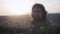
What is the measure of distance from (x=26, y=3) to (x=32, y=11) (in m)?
0.11

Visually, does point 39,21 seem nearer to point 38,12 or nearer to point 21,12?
point 38,12

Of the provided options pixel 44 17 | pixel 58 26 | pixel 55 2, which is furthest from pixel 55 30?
pixel 55 2

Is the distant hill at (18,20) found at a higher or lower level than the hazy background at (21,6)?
lower

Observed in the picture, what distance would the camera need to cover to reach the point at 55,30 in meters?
1.03

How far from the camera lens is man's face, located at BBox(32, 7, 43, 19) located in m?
1.06

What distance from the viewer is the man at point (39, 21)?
3.43 ft

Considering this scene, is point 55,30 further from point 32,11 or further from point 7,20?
point 7,20

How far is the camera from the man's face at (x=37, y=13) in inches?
41.8

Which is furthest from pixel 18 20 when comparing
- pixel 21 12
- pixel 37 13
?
pixel 37 13

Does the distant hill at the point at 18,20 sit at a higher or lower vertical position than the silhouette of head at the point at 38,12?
lower

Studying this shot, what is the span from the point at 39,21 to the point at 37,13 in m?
0.08

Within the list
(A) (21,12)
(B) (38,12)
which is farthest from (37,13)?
(A) (21,12)

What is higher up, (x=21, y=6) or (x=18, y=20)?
(x=21, y=6)

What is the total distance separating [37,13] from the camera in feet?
3.49
